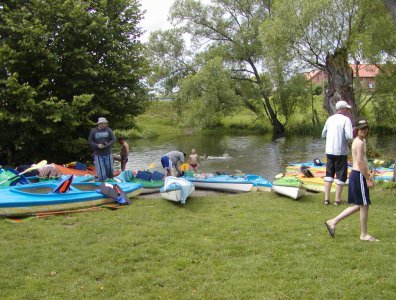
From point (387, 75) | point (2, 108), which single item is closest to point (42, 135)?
point (2, 108)

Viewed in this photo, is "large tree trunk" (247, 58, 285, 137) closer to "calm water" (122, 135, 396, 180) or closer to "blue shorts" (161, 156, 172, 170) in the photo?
"calm water" (122, 135, 396, 180)

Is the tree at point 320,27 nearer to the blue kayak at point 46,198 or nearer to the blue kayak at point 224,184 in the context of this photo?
the blue kayak at point 224,184

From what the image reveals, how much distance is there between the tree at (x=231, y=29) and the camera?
34.8 metres

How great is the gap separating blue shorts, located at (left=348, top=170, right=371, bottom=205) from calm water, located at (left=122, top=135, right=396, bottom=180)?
35.9 ft

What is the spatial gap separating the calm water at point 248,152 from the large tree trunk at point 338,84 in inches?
140

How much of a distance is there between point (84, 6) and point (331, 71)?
1090 centimetres

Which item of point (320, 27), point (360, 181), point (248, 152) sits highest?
point (320, 27)

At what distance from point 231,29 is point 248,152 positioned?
14.0m

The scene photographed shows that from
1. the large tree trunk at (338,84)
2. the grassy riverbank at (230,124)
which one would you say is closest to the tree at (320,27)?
the large tree trunk at (338,84)

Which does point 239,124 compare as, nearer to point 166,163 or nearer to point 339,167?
point 166,163

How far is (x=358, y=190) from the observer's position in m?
5.72

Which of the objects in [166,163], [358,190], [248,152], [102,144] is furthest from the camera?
[248,152]

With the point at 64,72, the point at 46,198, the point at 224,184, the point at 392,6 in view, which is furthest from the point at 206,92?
the point at 46,198

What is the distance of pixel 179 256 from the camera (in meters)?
5.53
